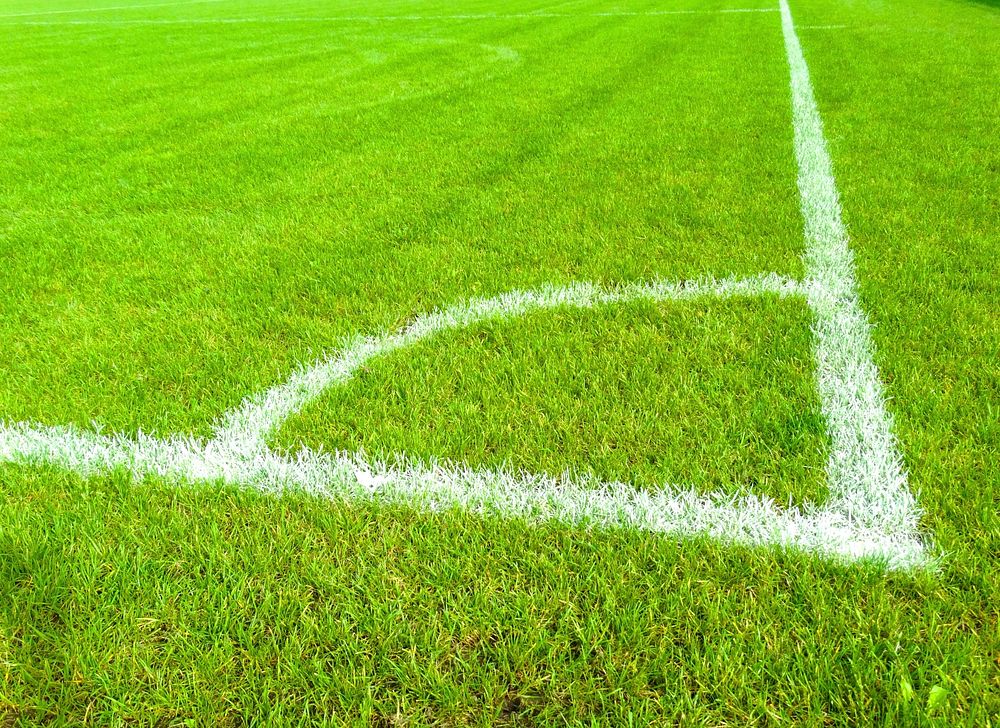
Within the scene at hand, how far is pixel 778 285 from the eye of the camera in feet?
8.19

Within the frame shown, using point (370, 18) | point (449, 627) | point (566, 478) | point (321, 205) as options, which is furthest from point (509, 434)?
point (370, 18)

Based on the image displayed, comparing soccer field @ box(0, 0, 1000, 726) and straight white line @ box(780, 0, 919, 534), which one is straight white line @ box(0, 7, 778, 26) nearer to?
soccer field @ box(0, 0, 1000, 726)

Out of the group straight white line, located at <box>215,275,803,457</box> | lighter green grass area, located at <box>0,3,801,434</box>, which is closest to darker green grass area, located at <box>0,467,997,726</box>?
straight white line, located at <box>215,275,803,457</box>

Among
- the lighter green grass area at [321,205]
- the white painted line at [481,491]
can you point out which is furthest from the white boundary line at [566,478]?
the lighter green grass area at [321,205]

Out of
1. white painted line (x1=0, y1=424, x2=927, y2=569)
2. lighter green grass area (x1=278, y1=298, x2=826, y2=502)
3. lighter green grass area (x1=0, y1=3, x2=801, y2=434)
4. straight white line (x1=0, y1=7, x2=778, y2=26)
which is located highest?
straight white line (x1=0, y1=7, x2=778, y2=26)

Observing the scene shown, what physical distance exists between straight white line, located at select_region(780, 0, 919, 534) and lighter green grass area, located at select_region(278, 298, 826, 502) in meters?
0.05

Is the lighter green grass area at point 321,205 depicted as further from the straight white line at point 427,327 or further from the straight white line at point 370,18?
the straight white line at point 370,18

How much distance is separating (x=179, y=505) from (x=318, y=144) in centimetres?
354

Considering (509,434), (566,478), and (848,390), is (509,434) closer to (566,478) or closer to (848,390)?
(566,478)

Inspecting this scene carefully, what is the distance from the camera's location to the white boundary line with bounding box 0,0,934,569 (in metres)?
1.49

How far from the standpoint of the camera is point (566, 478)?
5.40 ft

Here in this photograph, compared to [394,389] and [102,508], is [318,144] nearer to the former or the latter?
[394,389]

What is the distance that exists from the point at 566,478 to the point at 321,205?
2451 mm

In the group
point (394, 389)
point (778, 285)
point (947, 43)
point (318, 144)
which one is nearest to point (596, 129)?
point (318, 144)
